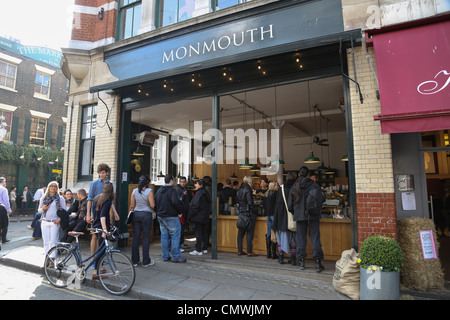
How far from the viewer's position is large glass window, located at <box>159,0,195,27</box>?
7980mm

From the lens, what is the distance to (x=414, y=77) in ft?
15.5

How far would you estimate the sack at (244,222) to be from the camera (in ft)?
23.0

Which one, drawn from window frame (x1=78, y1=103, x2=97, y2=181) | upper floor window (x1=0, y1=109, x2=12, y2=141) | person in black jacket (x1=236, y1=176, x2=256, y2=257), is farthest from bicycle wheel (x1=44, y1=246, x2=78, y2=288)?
upper floor window (x1=0, y1=109, x2=12, y2=141)

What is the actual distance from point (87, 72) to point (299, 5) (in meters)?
6.86

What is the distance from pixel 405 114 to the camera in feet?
14.3

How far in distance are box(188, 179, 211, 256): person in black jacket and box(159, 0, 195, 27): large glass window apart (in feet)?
15.6

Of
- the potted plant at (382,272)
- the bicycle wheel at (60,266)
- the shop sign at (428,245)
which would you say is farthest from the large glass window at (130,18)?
the shop sign at (428,245)

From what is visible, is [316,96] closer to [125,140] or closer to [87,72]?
[125,140]

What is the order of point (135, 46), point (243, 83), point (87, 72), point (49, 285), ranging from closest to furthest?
point (49, 285) < point (243, 83) < point (135, 46) < point (87, 72)

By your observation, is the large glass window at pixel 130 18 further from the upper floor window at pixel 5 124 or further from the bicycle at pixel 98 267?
the upper floor window at pixel 5 124

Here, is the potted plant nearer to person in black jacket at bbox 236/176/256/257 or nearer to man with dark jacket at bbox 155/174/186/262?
person in black jacket at bbox 236/176/256/257

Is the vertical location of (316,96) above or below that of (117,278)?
above

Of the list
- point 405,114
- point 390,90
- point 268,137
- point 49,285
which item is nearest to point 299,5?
point 390,90

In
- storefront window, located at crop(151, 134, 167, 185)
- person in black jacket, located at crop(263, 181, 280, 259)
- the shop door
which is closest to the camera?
the shop door
